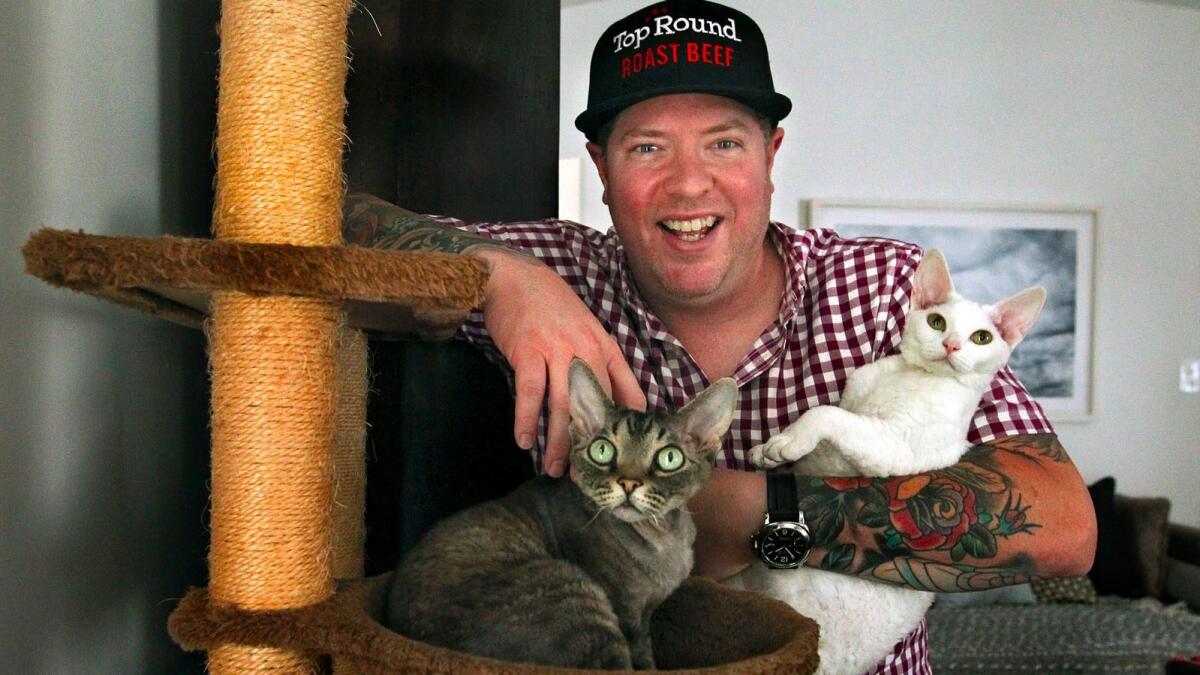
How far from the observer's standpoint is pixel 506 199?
6.73 feet

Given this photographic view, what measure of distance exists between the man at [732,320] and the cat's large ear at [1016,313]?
12 cm

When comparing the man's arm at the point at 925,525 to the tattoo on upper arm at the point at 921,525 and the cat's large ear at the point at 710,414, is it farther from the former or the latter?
the cat's large ear at the point at 710,414

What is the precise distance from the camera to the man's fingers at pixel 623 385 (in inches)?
47.6

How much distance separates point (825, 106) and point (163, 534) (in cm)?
428

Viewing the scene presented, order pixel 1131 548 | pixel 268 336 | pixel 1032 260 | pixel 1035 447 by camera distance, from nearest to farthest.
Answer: pixel 268 336, pixel 1035 447, pixel 1131 548, pixel 1032 260

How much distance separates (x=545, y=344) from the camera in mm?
1145

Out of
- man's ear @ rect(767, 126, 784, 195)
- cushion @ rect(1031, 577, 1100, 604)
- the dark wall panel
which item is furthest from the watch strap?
cushion @ rect(1031, 577, 1100, 604)

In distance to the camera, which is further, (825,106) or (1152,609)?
(825,106)

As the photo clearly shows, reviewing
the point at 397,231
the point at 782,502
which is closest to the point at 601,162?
the point at 397,231

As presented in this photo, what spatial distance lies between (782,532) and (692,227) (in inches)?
19.5

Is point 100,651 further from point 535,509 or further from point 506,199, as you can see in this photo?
point 506,199

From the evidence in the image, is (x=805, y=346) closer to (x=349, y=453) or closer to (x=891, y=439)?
(x=891, y=439)

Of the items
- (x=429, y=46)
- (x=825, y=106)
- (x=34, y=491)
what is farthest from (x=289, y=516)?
(x=825, y=106)

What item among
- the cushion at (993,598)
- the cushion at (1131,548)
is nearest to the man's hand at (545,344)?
the cushion at (993,598)
